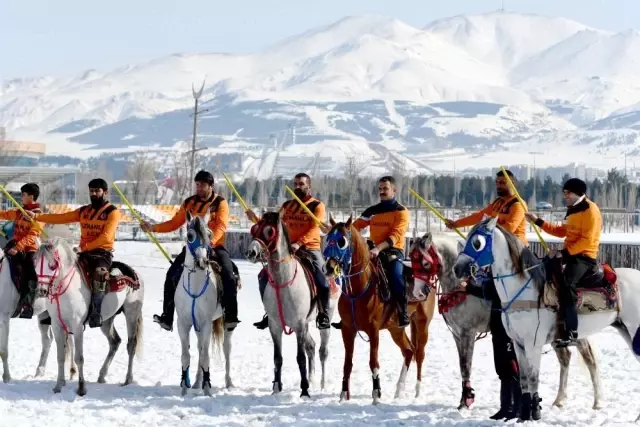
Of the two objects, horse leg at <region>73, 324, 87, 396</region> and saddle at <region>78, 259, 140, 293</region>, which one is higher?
saddle at <region>78, 259, 140, 293</region>

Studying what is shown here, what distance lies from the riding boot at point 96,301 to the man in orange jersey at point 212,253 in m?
0.78

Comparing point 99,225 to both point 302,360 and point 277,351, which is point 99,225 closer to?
point 277,351

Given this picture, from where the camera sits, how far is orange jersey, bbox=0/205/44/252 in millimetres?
15945

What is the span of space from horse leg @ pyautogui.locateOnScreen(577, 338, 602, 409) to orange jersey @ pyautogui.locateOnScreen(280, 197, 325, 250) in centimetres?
379

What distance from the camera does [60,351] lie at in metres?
14.8

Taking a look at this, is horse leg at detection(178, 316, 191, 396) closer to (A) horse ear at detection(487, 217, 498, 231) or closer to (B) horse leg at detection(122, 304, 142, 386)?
(B) horse leg at detection(122, 304, 142, 386)

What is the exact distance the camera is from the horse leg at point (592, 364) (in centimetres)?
1396

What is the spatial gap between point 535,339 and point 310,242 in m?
4.05

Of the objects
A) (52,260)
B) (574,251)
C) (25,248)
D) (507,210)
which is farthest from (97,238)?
(574,251)

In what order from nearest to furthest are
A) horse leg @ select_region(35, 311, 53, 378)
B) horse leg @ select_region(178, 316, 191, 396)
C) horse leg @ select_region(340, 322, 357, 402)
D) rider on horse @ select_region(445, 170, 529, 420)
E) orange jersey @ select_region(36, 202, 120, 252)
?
rider on horse @ select_region(445, 170, 529, 420) < horse leg @ select_region(340, 322, 357, 402) < horse leg @ select_region(178, 316, 191, 396) < orange jersey @ select_region(36, 202, 120, 252) < horse leg @ select_region(35, 311, 53, 378)

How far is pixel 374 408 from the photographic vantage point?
539 inches

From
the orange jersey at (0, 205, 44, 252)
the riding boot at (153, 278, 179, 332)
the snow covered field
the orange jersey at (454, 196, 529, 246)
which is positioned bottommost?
the snow covered field

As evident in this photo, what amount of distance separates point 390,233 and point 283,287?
1608mm

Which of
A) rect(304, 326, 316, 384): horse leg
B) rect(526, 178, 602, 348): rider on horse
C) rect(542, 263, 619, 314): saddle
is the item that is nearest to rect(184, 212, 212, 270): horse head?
rect(304, 326, 316, 384): horse leg
